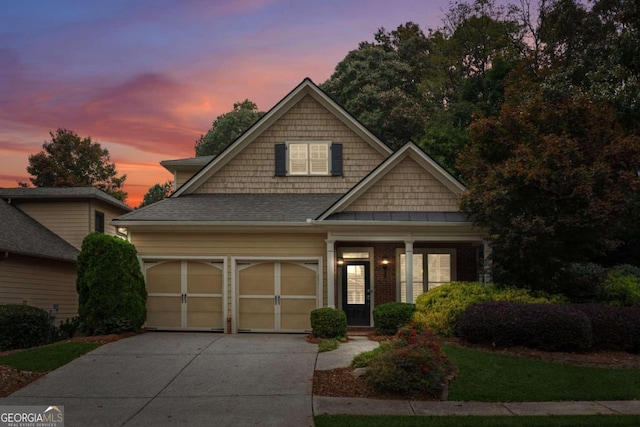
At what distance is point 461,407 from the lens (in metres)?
8.77

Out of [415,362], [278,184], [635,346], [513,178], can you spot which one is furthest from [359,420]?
[278,184]

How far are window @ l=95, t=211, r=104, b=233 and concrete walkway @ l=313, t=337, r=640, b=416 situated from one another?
56.1ft

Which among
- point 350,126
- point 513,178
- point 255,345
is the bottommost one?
point 255,345

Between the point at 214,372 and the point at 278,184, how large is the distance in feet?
30.8

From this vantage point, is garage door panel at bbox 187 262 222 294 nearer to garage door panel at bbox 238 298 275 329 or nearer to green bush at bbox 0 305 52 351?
garage door panel at bbox 238 298 275 329

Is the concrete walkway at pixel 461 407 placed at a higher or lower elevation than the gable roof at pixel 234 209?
lower

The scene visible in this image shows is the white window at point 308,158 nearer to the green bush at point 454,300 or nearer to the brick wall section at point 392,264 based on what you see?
the brick wall section at point 392,264

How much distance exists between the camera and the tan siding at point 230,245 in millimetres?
16859

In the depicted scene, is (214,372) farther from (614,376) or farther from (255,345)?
(614,376)

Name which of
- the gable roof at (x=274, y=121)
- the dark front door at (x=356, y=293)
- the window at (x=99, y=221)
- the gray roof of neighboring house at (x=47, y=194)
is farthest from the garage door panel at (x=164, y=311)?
the window at (x=99, y=221)

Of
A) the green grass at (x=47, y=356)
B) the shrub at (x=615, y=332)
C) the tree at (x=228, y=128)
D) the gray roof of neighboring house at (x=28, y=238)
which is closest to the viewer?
the green grass at (x=47, y=356)

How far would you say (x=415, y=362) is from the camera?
945 centimetres

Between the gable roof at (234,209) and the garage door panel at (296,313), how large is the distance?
2511 mm

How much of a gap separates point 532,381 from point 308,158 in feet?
38.1
